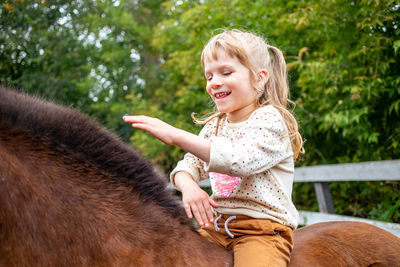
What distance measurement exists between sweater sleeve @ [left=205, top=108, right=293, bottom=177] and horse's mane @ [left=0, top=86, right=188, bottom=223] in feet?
0.75

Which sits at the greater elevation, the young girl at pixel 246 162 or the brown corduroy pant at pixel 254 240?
the young girl at pixel 246 162

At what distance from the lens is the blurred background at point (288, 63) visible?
4812 mm

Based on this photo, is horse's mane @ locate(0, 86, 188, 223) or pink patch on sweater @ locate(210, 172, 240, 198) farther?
pink patch on sweater @ locate(210, 172, 240, 198)

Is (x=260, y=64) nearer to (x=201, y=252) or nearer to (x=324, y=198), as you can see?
(x=201, y=252)

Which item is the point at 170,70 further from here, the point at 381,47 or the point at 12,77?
the point at 381,47

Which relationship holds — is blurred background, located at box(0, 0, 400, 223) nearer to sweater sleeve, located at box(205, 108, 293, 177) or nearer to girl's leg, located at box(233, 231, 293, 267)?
sweater sleeve, located at box(205, 108, 293, 177)

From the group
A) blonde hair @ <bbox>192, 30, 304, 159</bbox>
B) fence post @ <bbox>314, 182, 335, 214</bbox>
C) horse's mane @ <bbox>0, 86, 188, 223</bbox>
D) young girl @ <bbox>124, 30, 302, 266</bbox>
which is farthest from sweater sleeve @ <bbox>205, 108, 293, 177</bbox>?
fence post @ <bbox>314, 182, 335, 214</bbox>

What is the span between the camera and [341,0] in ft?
16.4

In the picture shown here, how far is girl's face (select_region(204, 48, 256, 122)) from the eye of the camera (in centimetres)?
172

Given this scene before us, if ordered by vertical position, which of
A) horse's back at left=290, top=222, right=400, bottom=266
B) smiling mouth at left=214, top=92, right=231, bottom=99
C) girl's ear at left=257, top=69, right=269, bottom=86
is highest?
girl's ear at left=257, top=69, right=269, bottom=86

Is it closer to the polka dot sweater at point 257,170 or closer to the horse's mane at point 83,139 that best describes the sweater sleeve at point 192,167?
the polka dot sweater at point 257,170

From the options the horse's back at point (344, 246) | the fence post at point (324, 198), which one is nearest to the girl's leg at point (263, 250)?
the horse's back at point (344, 246)

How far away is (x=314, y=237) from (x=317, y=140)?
489 cm

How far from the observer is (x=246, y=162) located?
4.79 feet
